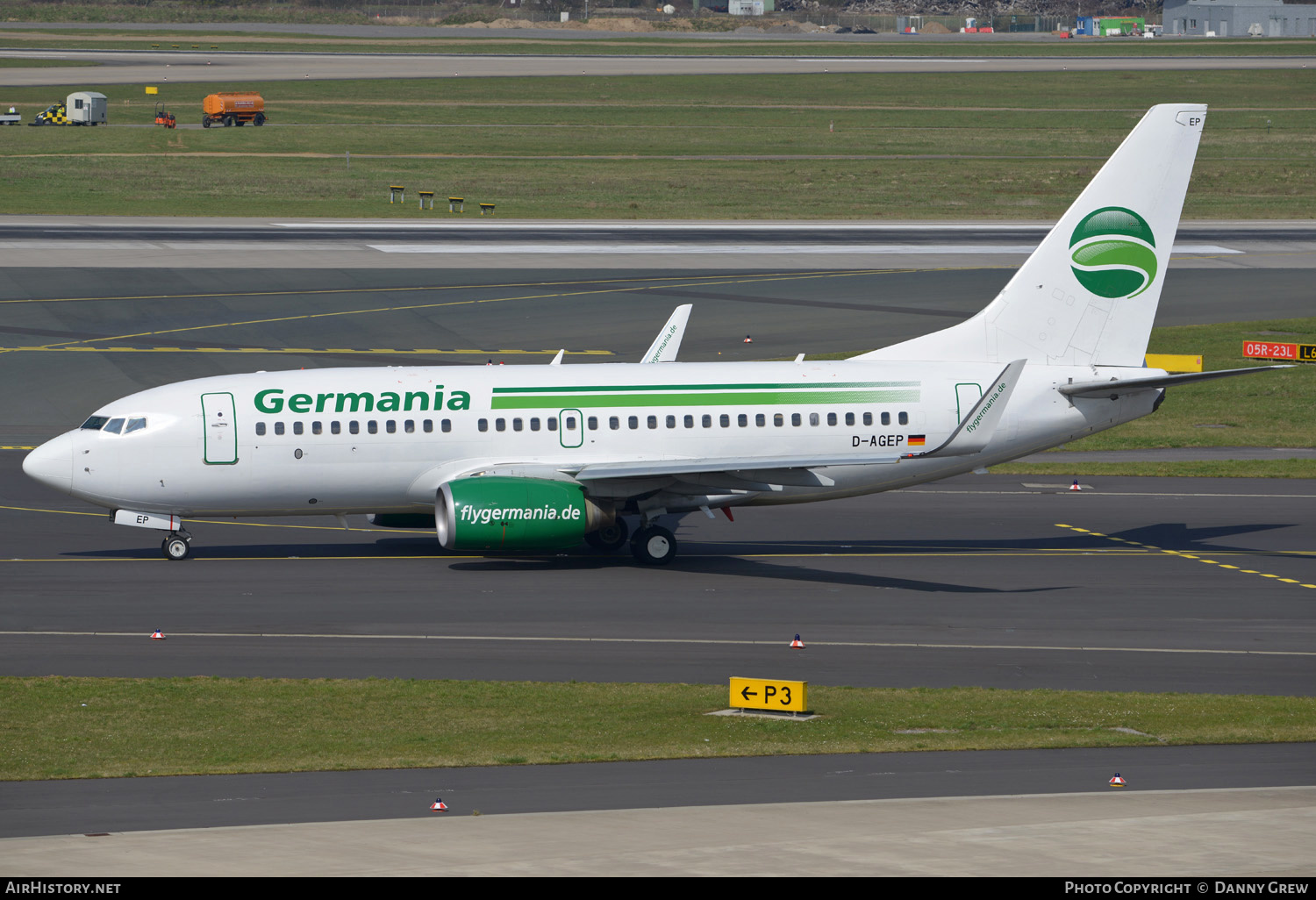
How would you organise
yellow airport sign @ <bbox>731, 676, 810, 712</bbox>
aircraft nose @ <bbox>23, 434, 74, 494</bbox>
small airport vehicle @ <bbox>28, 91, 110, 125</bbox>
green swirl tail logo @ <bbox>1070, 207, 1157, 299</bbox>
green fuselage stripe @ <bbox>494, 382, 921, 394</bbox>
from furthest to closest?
small airport vehicle @ <bbox>28, 91, 110, 125</bbox>, green swirl tail logo @ <bbox>1070, 207, 1157, 299</bbox>, green fuselage stripe @ <bbox>494, 382, 921, 394</bbox>, aircraft nose @ <bbox>23, 434, 74, 494</bbox>, yellow airport sign @ <bbox>731, 676, 810, 712</bbox>

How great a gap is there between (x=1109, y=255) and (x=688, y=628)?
16.0m

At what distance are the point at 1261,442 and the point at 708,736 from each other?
34.4 metres

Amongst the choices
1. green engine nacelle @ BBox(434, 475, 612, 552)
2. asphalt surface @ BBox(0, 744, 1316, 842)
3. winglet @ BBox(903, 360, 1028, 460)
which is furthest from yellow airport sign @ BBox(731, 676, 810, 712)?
green engine nacelle @ BBox(434, 475, 612, 552)

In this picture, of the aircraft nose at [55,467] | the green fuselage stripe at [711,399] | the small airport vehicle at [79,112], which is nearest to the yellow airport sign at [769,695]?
the green fuselage stripe at [711,399]

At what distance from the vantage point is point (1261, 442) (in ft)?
175

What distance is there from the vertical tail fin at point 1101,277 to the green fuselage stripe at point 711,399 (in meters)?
1.62

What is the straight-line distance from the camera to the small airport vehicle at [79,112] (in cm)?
13888

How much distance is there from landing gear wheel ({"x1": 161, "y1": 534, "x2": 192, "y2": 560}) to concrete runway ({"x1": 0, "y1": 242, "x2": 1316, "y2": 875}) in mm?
404

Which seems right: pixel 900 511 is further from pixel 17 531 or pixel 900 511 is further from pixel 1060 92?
pixel 1060 92

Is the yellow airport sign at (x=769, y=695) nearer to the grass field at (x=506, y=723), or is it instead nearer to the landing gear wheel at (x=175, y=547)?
the grass field at (x=506, y=723)

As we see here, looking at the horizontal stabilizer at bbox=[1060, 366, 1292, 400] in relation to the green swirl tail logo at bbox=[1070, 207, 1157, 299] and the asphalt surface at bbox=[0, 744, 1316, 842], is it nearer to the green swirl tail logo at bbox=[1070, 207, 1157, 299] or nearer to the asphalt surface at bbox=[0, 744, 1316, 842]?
the green swirl tail logo at bbox=[1070, 207, 1157, 299]

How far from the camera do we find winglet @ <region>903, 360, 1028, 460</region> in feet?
115
